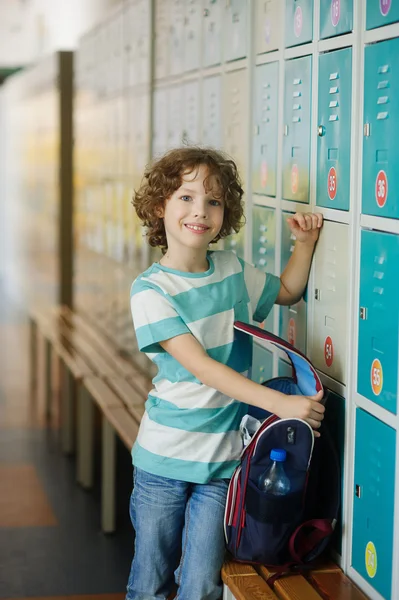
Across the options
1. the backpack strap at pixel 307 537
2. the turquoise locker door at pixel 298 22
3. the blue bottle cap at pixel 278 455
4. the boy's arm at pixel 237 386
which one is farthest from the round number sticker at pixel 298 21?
the backpack strap at pixel 307 537

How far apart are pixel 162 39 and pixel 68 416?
6.95 feet

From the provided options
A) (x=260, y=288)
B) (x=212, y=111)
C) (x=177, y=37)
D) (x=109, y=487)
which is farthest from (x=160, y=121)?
(x=260, y=288)

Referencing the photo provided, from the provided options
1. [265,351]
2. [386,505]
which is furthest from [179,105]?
[386,505]

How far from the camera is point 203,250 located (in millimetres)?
2594

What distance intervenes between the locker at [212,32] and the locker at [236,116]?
0.18 m

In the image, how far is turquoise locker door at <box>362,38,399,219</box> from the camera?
2135 millimetres

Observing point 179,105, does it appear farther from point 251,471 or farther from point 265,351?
point 251,471

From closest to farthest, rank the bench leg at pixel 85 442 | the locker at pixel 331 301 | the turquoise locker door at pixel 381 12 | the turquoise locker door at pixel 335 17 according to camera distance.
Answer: the turquoise locker door at pixel 381 12
the turquoise locker door at pixel 335 17
the locker at pixel 331 301
the bench leg at pixel 85 442

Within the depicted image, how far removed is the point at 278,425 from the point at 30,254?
23.3 ft

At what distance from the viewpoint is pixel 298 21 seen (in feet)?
8.96

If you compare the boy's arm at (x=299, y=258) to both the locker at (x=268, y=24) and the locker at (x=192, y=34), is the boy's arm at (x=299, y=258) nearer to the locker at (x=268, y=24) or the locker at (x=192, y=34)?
the locker at (x=268, y=24)

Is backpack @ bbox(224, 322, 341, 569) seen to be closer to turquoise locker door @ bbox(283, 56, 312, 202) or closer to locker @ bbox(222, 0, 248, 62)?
turquoise locker door @ bbox(283, 56, 312, 202)

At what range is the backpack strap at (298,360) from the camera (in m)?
2.43

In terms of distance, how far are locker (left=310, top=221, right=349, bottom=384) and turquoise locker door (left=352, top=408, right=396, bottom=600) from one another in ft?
0.64
